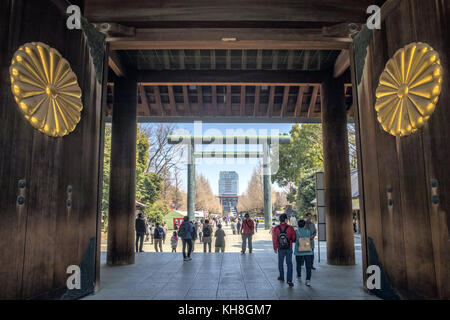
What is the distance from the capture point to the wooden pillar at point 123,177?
847 centimetres

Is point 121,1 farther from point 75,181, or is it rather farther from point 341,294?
point 341,294

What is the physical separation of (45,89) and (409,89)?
537cm

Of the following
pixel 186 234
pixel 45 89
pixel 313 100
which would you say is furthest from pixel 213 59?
pixel 186 234

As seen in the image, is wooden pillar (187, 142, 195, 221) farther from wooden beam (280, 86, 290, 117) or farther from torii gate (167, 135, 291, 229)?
wooden beam (280, 86, 290, 117)

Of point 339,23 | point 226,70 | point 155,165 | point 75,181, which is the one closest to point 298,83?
point 226,70

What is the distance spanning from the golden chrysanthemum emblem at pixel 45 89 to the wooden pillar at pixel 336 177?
6670mm

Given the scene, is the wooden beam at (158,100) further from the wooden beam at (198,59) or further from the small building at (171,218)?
the small building at (171,218)

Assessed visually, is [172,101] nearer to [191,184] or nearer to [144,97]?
[144,97]

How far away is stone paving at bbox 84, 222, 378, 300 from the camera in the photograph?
17.4 ft

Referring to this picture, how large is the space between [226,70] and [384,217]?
5857mm

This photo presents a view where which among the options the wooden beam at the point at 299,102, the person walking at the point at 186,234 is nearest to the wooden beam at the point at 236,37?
the wooden beam at the point at 299,102

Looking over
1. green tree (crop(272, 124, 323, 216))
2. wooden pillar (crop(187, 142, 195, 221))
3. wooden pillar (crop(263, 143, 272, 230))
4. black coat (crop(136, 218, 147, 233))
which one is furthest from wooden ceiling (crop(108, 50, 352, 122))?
wooden pillar (crop(263, 143, 272, 230))

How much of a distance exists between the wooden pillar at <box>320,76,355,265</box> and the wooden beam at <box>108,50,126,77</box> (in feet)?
18.9

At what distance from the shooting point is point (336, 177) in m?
8.86
